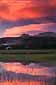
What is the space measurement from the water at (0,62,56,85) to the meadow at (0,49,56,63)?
0.13ft

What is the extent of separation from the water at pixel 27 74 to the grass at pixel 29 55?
42mm

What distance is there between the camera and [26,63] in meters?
2.76

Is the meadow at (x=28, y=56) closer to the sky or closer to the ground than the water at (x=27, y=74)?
closer to the sky

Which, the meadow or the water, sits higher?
the meadow

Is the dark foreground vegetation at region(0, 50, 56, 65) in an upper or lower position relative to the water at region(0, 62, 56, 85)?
upper

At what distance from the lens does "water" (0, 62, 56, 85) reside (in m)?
2.70

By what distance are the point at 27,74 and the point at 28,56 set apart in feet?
0.48

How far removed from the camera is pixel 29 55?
9.02 feet

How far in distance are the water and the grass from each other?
42 millimetres

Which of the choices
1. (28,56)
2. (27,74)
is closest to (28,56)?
(28,56)

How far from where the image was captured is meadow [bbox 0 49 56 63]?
2.73 m

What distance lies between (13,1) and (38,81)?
27.0 inches

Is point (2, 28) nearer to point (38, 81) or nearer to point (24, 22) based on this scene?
point (24, 22)

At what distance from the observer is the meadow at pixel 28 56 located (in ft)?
8.96
